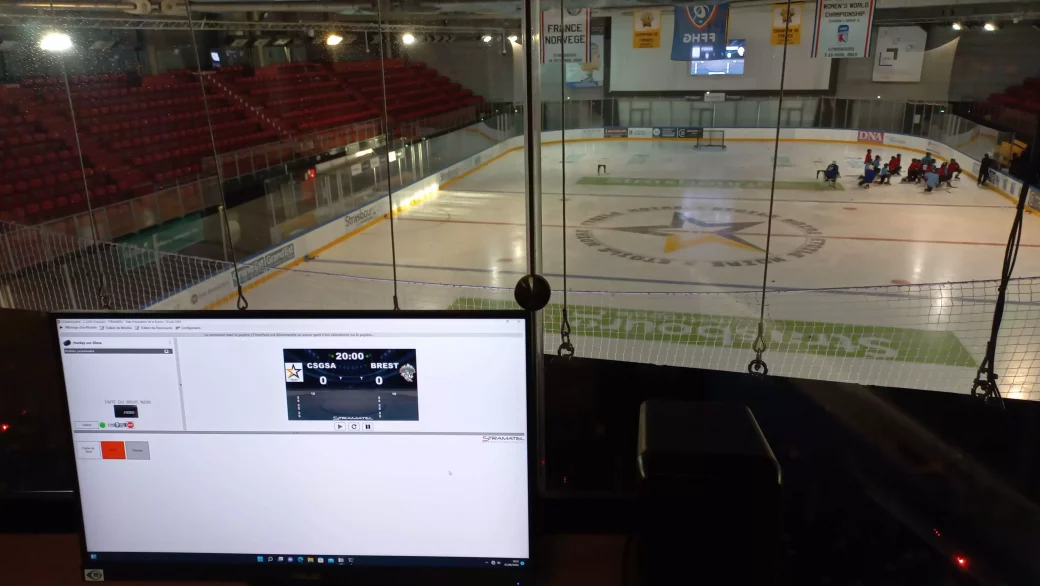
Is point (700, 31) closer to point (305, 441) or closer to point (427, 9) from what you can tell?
point (427, 9)

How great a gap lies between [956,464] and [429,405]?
120 centimetres

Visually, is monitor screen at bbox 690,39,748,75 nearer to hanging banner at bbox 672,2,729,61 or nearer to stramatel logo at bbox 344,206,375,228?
hanging banner at bbox 672,2,729,61

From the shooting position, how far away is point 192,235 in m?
5.20

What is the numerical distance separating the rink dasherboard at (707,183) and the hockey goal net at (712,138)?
3152 mm

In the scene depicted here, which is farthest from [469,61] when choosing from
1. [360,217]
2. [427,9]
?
[360,217]

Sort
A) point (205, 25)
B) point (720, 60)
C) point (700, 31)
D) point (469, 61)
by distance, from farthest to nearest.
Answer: point (720, 60) < point (469, 61) < point (700, 31) < point (205, 25)

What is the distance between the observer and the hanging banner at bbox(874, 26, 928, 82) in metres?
12.2

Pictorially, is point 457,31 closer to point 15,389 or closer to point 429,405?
point 15,389

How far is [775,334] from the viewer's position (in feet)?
14.3

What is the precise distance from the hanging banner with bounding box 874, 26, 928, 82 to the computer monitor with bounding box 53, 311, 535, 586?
13.6 m

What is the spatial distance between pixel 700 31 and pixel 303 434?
408 inches

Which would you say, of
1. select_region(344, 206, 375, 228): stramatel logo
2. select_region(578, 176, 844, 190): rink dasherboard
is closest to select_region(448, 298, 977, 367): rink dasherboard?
select_region(344, 206, 375, 228): stramatel logo

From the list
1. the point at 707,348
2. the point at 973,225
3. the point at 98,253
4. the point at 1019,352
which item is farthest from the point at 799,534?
the point at 973,225

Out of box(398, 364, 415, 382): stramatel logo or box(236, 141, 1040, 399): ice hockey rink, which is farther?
box(236, 141, 1040, 399): ice hockey rink
